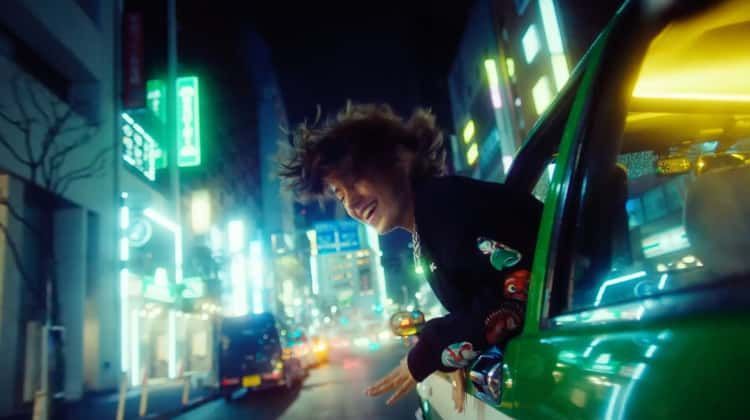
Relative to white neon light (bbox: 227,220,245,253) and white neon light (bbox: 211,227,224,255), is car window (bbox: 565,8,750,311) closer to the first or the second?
white neon light (bbox: 211,227,224,255)

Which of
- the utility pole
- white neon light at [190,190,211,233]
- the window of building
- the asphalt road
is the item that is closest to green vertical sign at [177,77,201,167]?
the utility pole

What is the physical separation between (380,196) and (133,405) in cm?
1134

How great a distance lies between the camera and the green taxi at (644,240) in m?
0.69

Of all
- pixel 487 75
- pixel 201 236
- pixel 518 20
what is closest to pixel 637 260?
pixel 518 20

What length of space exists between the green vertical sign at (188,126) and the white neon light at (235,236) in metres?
10.5

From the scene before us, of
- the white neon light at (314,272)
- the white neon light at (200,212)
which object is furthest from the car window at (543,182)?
the white neon light at (314,272)

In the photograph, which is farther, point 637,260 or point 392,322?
point 392,322

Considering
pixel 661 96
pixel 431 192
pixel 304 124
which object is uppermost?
pixel 304 124

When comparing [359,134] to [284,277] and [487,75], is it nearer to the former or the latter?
[487,75]

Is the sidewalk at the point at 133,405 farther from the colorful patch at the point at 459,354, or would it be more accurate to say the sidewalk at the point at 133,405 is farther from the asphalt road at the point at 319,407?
the colorful patch at the point at 459,354

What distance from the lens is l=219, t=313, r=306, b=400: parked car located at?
1341 cm

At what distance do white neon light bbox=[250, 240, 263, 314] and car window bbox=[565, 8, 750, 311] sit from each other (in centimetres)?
3392

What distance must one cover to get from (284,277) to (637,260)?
5881 centimetres

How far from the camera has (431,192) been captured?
5.30 ft
